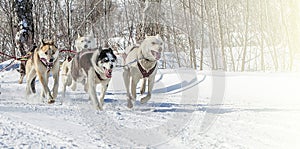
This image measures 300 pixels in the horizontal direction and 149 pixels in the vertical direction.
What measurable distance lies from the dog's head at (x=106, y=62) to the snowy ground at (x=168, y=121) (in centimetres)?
60

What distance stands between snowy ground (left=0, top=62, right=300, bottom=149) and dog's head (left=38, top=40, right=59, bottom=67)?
28.4 inches

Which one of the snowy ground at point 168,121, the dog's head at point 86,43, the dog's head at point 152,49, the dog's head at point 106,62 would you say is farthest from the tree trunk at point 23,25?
the dog's head at point 106,62

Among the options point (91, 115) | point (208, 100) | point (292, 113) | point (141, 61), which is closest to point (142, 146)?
point (91, 115)

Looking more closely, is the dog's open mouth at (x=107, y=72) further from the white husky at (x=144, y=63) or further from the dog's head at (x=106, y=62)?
the white husky at (x=144, y=63)

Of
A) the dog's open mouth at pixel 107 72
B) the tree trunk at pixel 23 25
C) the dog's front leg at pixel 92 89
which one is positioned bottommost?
the dog's front leg at pixel 92 89

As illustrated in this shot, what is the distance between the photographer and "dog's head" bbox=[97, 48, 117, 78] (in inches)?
207

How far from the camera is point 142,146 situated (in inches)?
134

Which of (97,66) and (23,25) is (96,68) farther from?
(23,25)

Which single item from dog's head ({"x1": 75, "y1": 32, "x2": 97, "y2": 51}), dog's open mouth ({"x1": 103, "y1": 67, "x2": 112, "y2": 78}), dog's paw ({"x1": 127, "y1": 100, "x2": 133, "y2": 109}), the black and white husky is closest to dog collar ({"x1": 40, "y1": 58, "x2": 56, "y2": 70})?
the black and white husky

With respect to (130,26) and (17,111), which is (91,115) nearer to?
(17,111)

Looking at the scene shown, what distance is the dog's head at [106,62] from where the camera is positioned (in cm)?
526

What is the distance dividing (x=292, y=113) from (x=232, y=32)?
50.2 ft

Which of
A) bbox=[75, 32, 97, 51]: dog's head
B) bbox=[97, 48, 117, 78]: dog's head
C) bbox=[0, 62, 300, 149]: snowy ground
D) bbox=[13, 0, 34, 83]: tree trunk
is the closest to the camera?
bbox=[0, 62, 300, 149]: snowy ground

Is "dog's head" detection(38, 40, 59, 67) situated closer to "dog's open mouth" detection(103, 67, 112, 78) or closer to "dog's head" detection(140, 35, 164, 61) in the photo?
"dog's open mouth" detection(103, 67, 112, 78)
